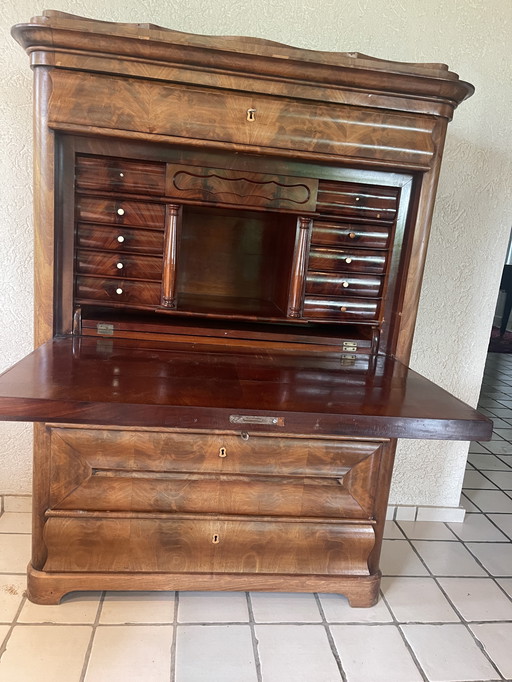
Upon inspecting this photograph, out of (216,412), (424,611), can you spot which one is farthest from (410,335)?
A: (424,611)

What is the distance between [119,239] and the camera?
1.71 meters

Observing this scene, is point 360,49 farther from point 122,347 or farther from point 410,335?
point 122,347

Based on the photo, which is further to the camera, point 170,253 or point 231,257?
point 231,257

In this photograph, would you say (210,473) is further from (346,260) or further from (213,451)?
(346,260)

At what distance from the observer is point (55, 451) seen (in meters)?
1.59

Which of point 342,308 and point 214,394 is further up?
point 342,308

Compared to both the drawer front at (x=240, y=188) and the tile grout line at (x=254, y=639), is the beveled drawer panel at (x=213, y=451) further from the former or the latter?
the drawer front at (x=240, y=188)

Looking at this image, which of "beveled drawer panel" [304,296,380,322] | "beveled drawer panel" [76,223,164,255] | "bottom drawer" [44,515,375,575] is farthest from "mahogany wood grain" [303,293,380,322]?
"bottom drawer" [44,515,375,575]

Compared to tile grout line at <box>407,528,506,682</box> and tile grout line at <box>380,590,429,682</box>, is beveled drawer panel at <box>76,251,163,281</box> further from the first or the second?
tile grout line at <box>407,528,506,682</box>

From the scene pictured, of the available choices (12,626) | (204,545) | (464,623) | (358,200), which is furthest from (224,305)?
(464,623)

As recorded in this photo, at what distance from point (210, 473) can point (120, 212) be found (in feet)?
2.96

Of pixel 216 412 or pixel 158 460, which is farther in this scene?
pixel 158 460

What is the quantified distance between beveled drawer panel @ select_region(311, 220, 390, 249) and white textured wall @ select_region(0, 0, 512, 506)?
1.68 feet

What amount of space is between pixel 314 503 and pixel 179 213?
3.50ft
